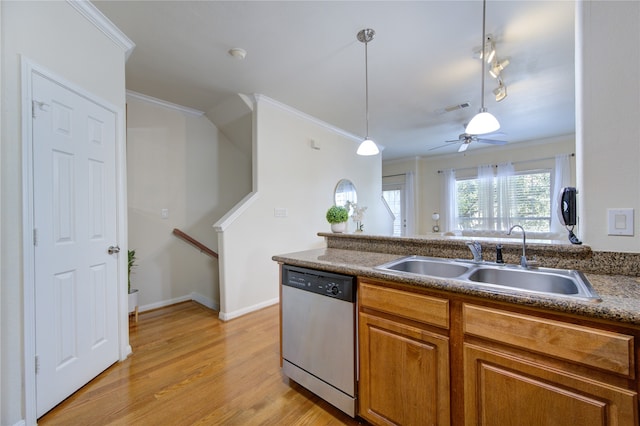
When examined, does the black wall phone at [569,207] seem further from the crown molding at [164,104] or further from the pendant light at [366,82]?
the crown molding at [164,104]

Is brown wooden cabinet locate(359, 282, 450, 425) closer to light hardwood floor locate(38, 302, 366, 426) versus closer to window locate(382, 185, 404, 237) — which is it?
light hardwood floor locate(38, 302, 366, 426)

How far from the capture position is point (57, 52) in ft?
5.40

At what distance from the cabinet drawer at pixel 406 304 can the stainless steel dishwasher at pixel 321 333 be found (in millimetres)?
91

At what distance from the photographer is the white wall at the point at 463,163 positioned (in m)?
5.08

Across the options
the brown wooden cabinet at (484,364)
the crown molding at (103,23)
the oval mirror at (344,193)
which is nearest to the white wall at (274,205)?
the oval mirror at (344,193)

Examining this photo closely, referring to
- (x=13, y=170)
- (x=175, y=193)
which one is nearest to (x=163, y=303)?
(x=175, y=193)

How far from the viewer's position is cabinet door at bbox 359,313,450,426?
1135 millimetres

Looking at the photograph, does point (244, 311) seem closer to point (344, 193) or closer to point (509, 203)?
point (344, 193)

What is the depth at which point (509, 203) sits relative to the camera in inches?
209

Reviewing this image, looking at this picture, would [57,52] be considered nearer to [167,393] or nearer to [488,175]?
[167,393]

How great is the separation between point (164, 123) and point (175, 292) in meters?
2.23

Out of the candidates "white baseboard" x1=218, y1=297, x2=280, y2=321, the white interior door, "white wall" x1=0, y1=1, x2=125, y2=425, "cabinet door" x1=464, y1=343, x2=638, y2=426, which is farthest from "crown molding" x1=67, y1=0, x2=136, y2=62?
"cabinet door" x1=464, y1=343, x2=638, y2=426

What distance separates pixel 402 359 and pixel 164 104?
381cm

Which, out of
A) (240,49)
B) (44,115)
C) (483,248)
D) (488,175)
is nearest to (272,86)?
(240,49)
